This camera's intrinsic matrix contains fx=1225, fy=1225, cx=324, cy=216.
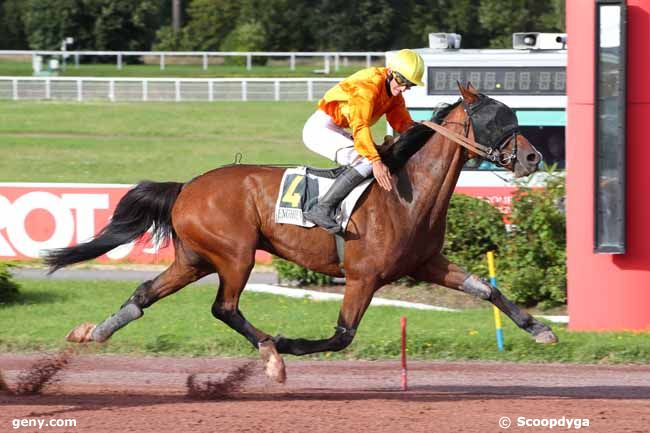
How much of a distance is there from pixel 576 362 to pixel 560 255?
8.59ft

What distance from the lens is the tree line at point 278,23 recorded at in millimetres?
44156

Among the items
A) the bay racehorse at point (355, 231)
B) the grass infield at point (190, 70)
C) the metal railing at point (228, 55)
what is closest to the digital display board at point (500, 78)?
the bay racehorse at point (355, 231)

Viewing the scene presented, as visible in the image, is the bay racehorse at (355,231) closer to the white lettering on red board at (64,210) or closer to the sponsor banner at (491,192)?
the sponsor banner at (491,192)

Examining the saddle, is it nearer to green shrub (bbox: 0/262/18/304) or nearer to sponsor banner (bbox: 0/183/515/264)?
green shrub (bbox: 0/262/18/304)

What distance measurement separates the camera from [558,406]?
309 inches

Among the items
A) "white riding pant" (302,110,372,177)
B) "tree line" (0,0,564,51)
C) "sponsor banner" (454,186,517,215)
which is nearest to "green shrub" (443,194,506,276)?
"sponsor banner" (454,186,517,215)

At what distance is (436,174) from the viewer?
26.5 ft

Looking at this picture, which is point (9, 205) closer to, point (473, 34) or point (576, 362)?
point (576, 362)

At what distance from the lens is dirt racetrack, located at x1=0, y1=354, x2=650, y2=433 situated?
24.4 feet

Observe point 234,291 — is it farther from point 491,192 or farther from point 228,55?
A: point 228,55

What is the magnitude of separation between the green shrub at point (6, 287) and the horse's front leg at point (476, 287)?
5.70m

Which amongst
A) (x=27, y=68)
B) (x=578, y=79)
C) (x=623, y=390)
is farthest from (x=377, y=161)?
(x=27, y=68)

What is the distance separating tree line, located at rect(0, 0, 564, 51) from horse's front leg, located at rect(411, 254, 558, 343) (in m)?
35.2

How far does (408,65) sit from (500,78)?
8773 mm
